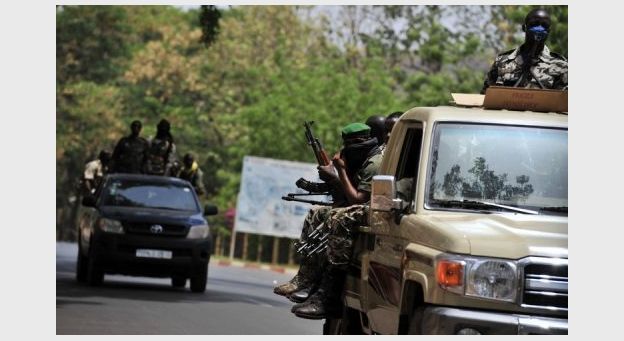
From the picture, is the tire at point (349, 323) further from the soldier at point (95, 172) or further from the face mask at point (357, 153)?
the soldier at point (95, 172)

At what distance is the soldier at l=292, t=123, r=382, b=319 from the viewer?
430 inches

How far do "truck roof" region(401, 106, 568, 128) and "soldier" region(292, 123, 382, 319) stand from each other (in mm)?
1138

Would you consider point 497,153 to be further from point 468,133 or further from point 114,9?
point 114,9

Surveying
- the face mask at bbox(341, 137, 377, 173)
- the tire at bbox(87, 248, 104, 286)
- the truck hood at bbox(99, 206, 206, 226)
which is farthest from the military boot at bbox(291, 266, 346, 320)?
the tire at bbox(87, 248, 104, 286)

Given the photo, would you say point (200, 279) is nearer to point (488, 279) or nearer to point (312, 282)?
point (312, 282)

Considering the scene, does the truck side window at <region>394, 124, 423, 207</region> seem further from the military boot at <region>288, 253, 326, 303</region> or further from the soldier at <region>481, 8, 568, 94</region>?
the military boot at <region>288, 253, 326, 303</region>

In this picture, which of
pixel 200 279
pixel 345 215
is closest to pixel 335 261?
pixel 345 215

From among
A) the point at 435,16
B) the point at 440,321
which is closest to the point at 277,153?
the point at 435,16

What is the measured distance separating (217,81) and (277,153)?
12972mm

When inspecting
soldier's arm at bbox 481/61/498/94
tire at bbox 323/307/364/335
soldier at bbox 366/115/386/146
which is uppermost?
soldier's arm at bbox 481/61/498/94

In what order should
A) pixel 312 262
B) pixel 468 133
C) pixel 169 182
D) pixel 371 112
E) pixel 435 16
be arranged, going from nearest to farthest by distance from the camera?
pixel 468 133
pixel 312 262
pixel 169 182
pixel 371 112
pixel 435 16

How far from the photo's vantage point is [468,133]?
9.61m

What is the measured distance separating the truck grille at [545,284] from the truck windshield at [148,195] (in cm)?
1576

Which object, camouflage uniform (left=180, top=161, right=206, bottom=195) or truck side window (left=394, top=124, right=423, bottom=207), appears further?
camouflage uniform (left=180, top=161, right=206, bottom=195)
